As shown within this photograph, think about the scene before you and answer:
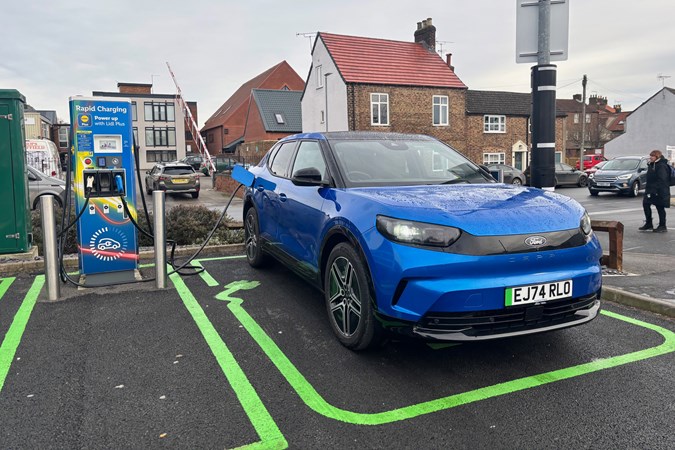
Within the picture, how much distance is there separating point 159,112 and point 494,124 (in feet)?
136

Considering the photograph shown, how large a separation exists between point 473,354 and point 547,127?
3.23m

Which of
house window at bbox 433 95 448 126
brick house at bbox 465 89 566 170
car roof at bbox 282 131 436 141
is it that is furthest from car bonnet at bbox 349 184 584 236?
brick house at bbox 465 89 566 170

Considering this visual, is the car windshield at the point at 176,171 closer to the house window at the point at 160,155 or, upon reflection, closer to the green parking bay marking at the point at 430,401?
the green parking bay marking at the point at 430,401

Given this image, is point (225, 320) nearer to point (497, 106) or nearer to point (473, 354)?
point (473, 354)

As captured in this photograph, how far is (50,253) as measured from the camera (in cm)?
512

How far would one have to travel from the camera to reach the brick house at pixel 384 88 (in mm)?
29609

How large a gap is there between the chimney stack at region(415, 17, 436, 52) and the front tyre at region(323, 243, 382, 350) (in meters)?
33.1

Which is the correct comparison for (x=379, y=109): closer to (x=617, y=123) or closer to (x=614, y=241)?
(x=614, y=241)

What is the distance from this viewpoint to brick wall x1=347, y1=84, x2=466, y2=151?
1153 inches

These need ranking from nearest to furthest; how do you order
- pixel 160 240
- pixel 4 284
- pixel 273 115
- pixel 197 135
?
1. pixel 160 240
2. pixel 4 284
3. pixel 273 115
4. pixel 197 135

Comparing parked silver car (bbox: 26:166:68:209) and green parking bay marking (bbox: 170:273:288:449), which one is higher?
parked silver car (bbox: 26:166:68:209)

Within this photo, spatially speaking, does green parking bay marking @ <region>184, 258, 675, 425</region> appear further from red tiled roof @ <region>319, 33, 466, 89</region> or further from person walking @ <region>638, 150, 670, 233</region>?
red tiled roof @ <region>319, 33, 466, 89</region>

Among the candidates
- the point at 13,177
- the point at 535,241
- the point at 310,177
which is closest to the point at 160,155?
the point at 13,177

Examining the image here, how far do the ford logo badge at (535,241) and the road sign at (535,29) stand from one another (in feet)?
11.2
